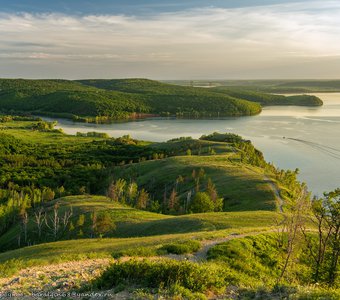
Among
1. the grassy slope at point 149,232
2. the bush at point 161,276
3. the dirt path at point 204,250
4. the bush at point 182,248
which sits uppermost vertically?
the bush at point 161,276

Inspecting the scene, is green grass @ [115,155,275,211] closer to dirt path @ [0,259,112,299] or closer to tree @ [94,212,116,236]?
tree @ [94,212,116,236]

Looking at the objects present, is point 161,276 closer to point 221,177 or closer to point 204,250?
point 204,250

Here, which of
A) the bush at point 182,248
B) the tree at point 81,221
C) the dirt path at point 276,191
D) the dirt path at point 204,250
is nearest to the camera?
the dirt path at point 204,250

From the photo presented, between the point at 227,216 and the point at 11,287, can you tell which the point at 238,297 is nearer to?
the point at 11,287

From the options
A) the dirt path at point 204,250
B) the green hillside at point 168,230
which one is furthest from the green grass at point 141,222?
the dirt path at point 204,250

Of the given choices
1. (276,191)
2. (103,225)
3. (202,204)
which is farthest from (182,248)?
(276,191)

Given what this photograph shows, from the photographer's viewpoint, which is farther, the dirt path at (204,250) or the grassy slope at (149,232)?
the grassy slope at (149,232)

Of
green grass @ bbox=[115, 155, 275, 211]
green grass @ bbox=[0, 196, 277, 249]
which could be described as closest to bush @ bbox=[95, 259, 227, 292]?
green grass @ bbox=[0, 196, 277, 249]

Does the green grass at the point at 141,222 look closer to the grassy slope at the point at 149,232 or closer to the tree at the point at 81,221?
the grassy slope at the point at 149,232

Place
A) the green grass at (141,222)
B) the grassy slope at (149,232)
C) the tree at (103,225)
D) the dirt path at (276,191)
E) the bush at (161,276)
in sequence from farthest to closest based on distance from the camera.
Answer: the dirt path at (276,191) < the tree at (103,225) < the green grass at (141,222) < the grassy slope at (149,232) < the bush at (161,276)
